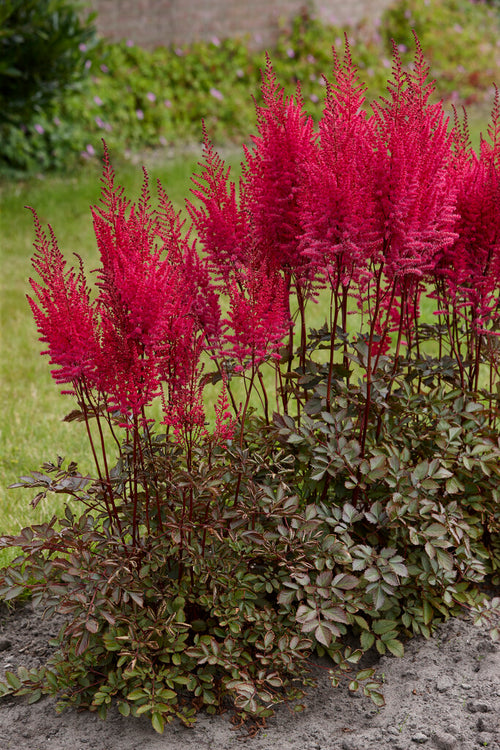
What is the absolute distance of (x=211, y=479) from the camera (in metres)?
2.28

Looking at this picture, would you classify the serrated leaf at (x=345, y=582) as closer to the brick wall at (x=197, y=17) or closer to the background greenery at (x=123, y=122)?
the background greenery at (x=123, y=122)

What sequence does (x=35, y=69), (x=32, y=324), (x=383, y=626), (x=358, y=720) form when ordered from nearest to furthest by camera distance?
(x=358, y=720) < (x=383, y=626) < (x=32, y=324) < (x=35, y=69)

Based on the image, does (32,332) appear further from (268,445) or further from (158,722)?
(158,722)

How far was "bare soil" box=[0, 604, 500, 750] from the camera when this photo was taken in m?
2.19

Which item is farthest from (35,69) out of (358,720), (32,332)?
(358,720)

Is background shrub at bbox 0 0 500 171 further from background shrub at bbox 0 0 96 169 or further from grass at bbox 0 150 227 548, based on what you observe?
grass at bbox 0 150 227 548

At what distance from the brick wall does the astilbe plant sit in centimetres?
724

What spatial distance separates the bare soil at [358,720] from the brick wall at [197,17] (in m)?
7.98

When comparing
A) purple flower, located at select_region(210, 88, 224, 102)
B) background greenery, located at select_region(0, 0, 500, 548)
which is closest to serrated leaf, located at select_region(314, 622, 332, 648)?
background greenery, located at select_region(0, 0, 500, 548)

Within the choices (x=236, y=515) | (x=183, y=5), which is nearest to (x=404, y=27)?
(x=183, y=5)

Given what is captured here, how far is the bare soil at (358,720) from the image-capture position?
219cm

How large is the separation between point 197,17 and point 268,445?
8.54 meters

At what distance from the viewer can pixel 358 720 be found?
2295 millimetres

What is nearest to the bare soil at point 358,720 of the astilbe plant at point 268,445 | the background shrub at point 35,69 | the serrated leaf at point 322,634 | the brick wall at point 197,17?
the astilbe plant at point 268,445
